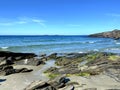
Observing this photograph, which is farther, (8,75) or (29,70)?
(29,70)

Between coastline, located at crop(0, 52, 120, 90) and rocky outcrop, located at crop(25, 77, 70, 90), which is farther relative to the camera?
coastline, located at crop(0, 52, 120, 90)

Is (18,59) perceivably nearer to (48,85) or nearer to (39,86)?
(48,85)

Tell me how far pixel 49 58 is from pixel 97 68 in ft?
45.9

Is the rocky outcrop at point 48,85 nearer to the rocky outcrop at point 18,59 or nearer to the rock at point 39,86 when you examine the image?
the rock at point 39,86

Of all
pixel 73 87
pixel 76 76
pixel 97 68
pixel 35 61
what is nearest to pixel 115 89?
pixel 73 87

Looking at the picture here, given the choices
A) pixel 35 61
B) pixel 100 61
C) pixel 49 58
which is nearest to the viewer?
pixel 100 61

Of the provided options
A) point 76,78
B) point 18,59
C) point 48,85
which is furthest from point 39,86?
point 18,59

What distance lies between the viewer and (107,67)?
28.0 meters

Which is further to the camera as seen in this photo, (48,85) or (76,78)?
(76,78)

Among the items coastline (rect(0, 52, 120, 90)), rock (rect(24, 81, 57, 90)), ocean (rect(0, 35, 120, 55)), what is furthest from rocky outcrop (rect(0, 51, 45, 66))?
ocean (rect(0, 35, 120, 55))

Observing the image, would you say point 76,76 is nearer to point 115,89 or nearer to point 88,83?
point 88,83

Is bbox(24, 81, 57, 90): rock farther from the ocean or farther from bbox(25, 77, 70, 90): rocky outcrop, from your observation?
the ocean

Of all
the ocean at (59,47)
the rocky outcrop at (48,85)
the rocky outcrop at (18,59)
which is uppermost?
the rocky outcrop at (48,85)

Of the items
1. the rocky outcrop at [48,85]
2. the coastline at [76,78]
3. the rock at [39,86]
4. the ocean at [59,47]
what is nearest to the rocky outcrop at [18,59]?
the coastline at [76,78]
